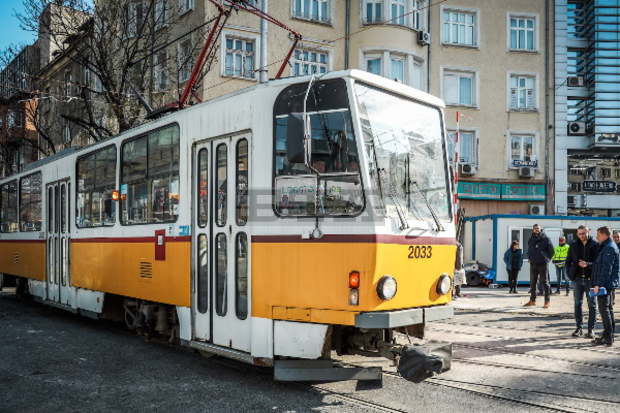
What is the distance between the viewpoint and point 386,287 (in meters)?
5.76

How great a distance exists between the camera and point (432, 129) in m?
7.00

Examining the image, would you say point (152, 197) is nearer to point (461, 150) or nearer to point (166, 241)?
point (166, 241)

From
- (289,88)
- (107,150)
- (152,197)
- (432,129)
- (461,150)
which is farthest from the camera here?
(461,150)

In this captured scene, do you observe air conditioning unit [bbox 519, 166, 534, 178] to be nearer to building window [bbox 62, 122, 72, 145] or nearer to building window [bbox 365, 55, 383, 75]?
building window [bbox 365, 55, 383, 75]

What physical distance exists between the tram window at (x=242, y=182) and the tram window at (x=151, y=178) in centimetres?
135

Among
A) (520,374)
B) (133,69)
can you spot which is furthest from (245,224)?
(133,69)

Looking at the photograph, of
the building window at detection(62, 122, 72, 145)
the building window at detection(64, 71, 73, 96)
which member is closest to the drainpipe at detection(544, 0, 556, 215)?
the building window at detection(64, 71, 73, 96)

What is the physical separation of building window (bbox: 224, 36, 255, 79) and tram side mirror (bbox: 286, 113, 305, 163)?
18.4m

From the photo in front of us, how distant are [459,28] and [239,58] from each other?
11139 mm

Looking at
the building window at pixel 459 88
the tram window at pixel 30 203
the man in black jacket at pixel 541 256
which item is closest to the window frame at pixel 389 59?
the building window at pixel 459 88

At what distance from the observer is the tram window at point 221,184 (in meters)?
6.86

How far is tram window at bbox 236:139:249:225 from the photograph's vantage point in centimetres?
653

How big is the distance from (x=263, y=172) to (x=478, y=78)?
24427 mm


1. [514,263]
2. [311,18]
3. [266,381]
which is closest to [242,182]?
[266,381]
